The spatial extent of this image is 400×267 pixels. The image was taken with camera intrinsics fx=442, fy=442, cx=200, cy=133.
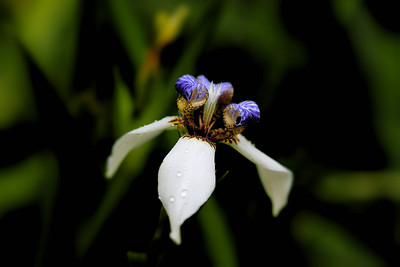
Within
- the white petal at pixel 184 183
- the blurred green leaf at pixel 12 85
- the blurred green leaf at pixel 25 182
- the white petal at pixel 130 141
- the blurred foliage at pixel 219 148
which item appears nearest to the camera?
the white petal at pixel 184 183

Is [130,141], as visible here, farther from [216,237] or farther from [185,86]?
[216,237]

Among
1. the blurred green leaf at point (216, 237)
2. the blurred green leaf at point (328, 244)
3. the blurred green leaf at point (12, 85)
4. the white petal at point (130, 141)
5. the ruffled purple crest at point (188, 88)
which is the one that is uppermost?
the ruffled purple crest at point (188, 88)

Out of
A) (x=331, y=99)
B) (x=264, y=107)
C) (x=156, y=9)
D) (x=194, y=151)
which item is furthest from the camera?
(x=156, y=9)

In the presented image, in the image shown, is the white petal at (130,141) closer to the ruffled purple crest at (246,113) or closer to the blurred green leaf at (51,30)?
the ruffled purple crest at (246,113)

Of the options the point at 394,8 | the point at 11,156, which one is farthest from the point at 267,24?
the point at 11,156

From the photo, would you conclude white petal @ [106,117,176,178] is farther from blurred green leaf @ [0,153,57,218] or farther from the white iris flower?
blurred green leaf @ [0,153,57,218]

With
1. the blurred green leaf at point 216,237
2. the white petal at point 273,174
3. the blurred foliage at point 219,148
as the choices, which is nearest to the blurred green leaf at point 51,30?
the blurred foliage at point 219,148

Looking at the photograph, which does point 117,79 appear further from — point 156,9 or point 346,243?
point 346,243

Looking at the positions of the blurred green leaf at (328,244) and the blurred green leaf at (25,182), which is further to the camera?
the blurred green leaf at (328,244)
